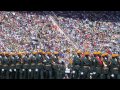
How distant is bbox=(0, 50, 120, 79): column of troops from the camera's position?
15.0 meters

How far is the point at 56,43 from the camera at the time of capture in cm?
2736

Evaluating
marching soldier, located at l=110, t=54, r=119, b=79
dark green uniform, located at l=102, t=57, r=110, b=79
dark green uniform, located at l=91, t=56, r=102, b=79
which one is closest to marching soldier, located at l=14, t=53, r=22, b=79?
dark green uniform, located at l=91, t=56, r=102, b=79

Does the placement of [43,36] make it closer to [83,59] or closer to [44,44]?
[44,44]

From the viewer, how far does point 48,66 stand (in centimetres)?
1548

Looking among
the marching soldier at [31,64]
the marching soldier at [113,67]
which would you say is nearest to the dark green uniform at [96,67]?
the marching soldier at [113,67]

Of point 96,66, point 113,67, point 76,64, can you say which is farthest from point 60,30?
point 113,67

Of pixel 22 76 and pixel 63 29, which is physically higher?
pixel 63 29

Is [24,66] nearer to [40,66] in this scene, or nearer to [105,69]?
[40,66]

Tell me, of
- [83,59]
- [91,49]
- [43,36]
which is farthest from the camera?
[43,36]

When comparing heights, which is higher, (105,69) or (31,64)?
(31,64)

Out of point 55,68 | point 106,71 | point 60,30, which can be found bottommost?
point 106,71

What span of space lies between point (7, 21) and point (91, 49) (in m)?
8.33
